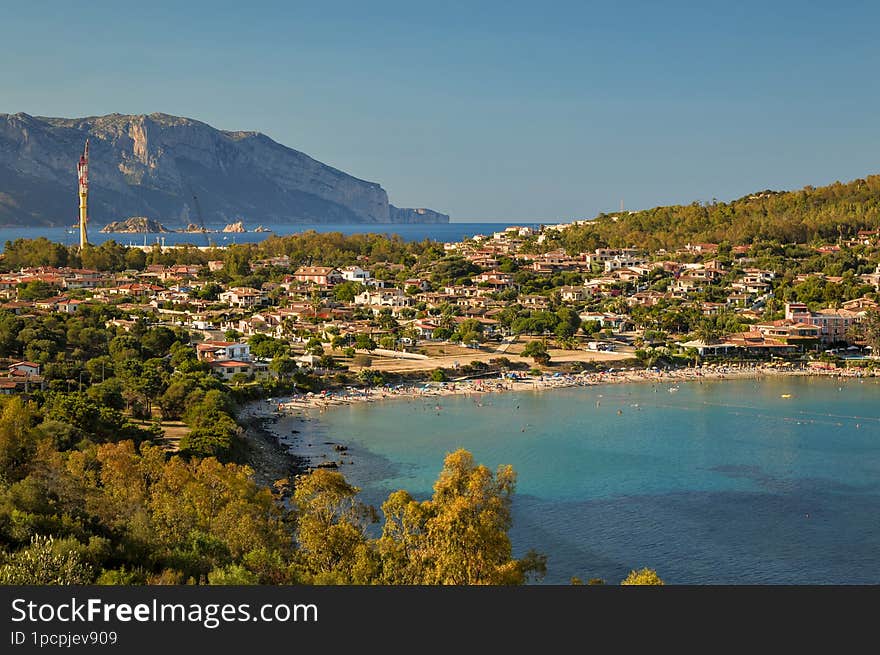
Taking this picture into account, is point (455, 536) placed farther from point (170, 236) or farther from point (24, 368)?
point (170, 236)

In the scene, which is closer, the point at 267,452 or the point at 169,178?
the point at 267,452

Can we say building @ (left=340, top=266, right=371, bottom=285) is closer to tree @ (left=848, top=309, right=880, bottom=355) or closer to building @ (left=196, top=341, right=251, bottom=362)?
building @ (left=196, top=341, right=251, bottom=362)

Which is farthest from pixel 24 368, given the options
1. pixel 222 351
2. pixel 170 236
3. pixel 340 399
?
pixel 170 236

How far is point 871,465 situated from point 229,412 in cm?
1180

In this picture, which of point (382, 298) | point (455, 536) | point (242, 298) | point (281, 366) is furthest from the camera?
point (382, 298)

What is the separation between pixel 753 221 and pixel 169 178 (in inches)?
4949

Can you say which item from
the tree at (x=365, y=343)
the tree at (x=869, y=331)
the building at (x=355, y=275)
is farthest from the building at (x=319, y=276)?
the tree at (x=869, y=331)

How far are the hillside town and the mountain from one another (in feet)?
319

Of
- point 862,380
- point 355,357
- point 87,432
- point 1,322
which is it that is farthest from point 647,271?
point 87,432

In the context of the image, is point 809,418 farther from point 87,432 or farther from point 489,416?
point 87,432

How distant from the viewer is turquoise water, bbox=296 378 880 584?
11727mm

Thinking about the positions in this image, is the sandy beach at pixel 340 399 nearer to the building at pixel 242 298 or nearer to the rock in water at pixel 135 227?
the building at pixel 242 298

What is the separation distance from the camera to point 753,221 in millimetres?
49781

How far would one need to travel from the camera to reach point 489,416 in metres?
21.4
